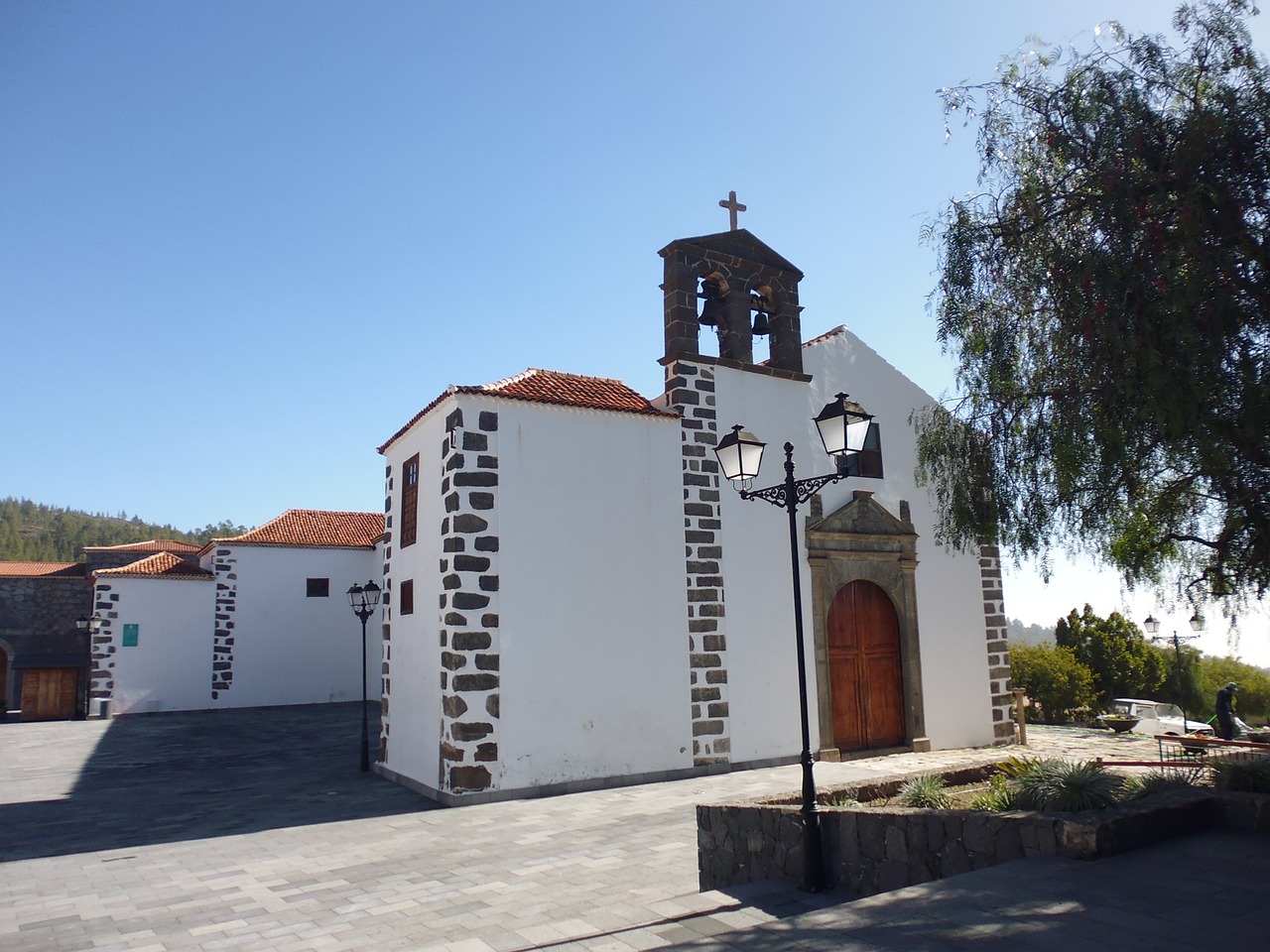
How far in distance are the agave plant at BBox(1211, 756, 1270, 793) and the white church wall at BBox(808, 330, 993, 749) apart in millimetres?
6221

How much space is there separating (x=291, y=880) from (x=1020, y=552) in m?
6.25

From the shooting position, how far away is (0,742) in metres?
14.6

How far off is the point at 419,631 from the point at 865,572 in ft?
18.8

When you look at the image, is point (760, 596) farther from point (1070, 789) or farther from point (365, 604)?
point (1070, 789)

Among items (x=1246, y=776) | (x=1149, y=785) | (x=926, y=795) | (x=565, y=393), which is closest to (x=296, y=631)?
(x=565, y=393)

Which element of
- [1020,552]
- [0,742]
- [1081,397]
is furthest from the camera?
[0,742]

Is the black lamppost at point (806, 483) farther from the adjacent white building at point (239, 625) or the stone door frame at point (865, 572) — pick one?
the adjacent white building at point (239, 625)

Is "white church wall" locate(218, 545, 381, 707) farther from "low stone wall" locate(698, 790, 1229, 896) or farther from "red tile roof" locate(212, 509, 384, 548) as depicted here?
"low stone wall" locate(698, 790, 1229, 896)

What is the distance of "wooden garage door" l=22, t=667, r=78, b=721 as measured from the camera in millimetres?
20734

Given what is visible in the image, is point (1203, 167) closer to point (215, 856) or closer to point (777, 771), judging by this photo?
point (777, 771)

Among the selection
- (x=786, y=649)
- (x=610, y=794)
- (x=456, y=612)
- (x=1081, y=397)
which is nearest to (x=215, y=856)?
(x=456, y=612)

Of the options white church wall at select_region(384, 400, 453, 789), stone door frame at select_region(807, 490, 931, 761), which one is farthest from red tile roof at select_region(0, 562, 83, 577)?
stone door frame at select_region(807, 490, 931, 761)

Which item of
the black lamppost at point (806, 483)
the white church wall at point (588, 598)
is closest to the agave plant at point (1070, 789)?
the black lamppost at point (806, 483)

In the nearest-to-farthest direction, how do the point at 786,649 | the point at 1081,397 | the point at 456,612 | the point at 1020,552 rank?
the point at 1081,397 → the point at 1020,552 → the point at 456,612 → the point at 786,649
